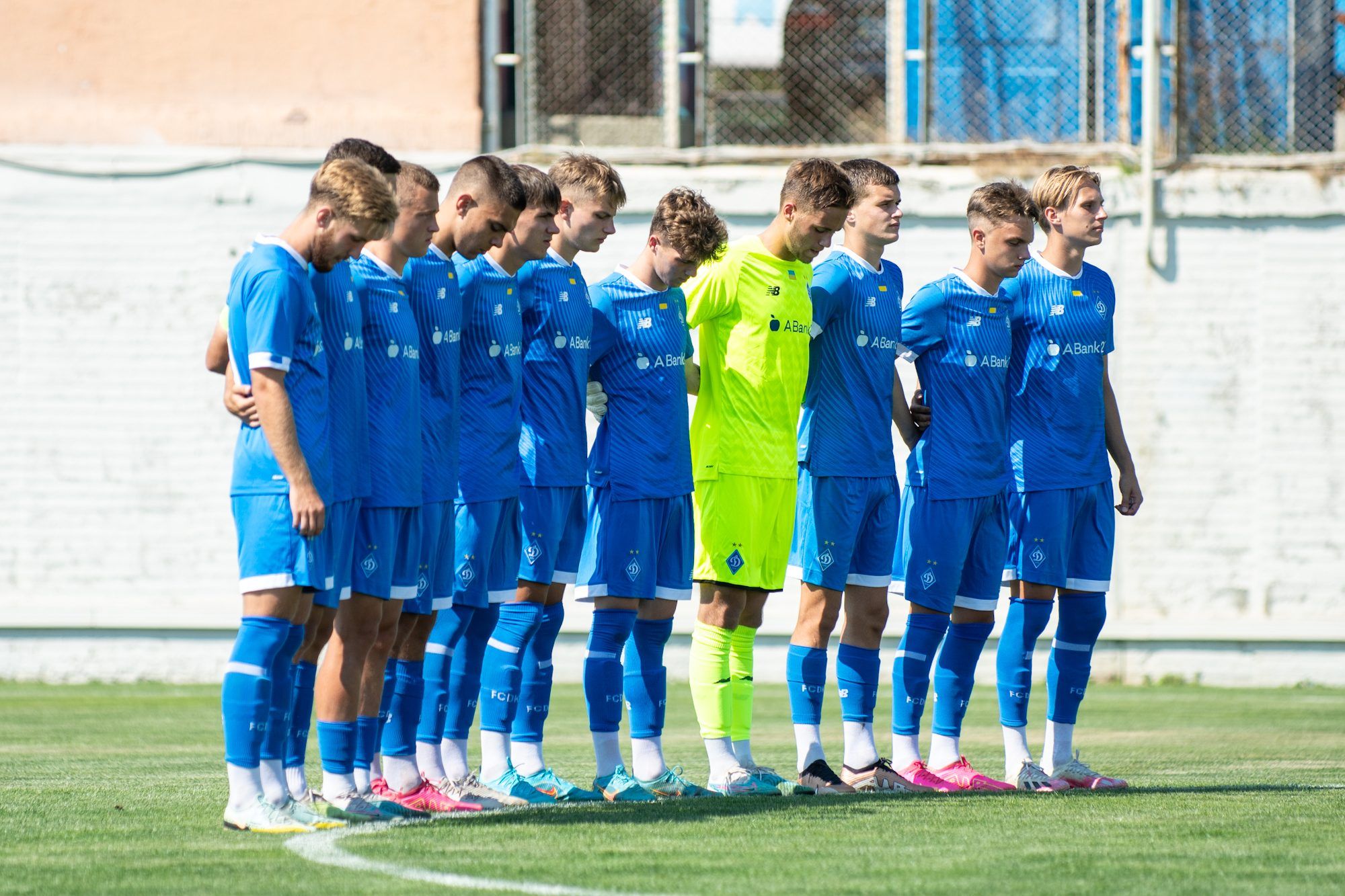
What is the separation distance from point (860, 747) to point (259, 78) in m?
8.89

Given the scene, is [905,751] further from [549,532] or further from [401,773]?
[401,773]

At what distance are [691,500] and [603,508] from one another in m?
0.39

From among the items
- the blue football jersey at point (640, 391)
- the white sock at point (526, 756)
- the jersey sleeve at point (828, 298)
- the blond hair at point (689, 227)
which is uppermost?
the blond hair at point (689, 227)

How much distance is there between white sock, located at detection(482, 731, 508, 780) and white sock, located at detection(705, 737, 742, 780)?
2.48 ft

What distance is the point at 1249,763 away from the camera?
24.7 ft

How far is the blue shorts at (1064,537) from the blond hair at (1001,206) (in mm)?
1107

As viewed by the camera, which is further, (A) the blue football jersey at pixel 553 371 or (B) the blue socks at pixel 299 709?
(A) the blue football jersey at pixel 553 371

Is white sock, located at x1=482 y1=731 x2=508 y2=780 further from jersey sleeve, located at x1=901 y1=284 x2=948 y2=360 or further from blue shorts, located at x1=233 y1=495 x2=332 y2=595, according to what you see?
jersey sleeve, located at x1=901 y1=284 x2=948 y2=360

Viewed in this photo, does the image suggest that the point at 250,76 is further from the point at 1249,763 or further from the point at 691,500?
the point at 1249,763

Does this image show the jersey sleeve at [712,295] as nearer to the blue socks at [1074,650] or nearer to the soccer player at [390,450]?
→ the soccer player at [390,450]

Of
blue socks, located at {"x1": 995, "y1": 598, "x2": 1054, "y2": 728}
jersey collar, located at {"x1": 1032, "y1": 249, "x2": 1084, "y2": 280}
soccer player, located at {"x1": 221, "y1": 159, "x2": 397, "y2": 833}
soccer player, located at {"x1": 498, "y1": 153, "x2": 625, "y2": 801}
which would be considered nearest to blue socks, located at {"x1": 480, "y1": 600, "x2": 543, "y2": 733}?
soccer player, located at {"x1": 498, "y1": 153, "x2": 625, "y2": 801}

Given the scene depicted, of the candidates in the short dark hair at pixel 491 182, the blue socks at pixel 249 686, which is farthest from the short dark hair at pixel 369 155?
the blue socks at pixel 249 686

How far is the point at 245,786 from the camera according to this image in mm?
5078

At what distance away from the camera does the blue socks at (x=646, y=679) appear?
249 inches
